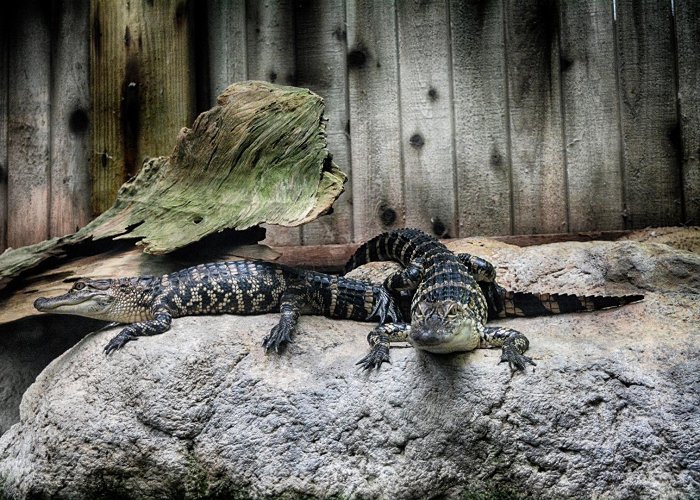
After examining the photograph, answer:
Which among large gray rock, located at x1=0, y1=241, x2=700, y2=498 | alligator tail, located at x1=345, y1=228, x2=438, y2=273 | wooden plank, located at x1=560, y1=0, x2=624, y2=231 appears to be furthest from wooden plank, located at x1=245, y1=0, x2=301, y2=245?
wooden plank, located at x1=560, y1=0, x2=624, y2=231

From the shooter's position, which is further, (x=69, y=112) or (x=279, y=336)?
(x=69, y=112)

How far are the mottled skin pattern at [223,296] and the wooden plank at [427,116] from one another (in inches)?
40.9

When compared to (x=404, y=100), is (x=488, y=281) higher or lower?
lower

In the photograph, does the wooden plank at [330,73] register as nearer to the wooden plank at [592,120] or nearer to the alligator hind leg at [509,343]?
the wooden plank at [592,120]

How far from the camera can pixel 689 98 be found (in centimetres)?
468

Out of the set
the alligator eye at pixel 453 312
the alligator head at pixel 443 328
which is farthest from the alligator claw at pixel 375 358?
the alligator eye at pixel 453 312

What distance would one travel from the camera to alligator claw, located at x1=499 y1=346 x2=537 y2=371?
3.01 m

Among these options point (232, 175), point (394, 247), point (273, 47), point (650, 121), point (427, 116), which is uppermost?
point (273, 47)

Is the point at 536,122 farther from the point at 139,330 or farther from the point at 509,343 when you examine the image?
the point at 139,330

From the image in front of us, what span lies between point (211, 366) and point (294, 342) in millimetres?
460

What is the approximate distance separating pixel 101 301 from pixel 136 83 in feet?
5.85

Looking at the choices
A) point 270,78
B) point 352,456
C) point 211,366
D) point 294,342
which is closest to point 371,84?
point 270,78

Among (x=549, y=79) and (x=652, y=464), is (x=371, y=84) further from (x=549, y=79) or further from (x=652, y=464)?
(x=652, y=464)

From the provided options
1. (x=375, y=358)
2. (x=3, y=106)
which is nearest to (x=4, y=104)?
(x=3, y=106)
